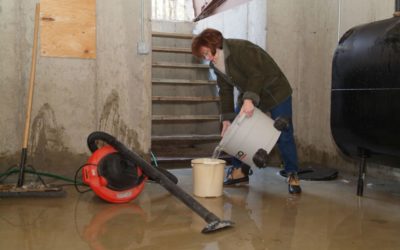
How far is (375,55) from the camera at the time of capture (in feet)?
8.06

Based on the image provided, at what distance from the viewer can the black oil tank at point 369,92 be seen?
2355 millimetres

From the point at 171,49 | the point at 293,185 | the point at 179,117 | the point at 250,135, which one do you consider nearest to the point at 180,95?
the point at 171,49

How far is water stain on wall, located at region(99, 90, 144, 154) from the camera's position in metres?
3.28

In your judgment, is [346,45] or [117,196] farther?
[346,45]

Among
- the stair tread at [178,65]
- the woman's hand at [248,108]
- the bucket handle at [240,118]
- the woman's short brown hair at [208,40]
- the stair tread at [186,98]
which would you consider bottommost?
the bucket handle at [240,118]

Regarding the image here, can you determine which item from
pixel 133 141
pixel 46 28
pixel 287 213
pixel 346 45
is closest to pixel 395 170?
pixel 346 45

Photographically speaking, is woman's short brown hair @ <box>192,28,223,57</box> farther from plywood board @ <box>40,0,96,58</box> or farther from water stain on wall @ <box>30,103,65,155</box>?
water stain on wall @ <box>30,103,65,155</box>

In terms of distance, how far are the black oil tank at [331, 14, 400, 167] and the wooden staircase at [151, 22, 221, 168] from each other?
6.52ft

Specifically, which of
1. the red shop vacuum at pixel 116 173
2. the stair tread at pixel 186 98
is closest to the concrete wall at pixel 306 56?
the stair tread at pixel 186 98

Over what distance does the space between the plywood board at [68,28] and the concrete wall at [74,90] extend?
0.05 metres

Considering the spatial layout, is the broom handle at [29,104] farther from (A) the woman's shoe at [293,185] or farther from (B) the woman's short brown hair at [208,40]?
(A) the woman's shoe at [293,185]

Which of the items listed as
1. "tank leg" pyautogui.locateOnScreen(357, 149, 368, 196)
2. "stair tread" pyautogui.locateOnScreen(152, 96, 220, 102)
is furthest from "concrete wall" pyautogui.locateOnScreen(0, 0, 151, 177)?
"tank leg" pyautogui.locateOnScreen(357, 149, 368, 196)

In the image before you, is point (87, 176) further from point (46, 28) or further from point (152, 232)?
point (46, 28)

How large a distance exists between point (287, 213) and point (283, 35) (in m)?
2.17
